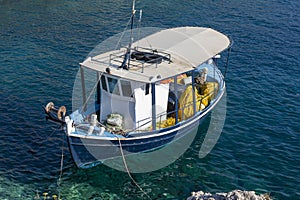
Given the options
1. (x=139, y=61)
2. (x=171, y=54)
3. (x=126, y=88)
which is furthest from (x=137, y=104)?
(x=171, y=54)

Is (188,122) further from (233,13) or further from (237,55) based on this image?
(233,13)

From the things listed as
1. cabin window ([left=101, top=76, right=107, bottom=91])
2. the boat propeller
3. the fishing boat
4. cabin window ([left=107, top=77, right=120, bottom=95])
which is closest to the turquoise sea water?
the fishing boat

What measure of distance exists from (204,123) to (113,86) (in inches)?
390

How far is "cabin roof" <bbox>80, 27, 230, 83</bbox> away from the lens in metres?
28.5

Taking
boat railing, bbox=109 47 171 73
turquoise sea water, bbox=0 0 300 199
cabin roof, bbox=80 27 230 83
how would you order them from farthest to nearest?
boat railing, bbox=109 47 171 73, turquoise sea water, bbox=0 0 300 199, cabin roof, bbox=80 27 230 83

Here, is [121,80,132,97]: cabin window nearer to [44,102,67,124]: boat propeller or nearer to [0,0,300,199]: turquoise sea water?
[44,102,67,124]: boat propeller

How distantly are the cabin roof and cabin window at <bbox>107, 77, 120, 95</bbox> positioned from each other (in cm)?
75

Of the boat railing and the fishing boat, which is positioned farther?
the boat railing

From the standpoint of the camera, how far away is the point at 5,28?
177 feet

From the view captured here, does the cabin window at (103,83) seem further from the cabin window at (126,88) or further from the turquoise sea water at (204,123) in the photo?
the turquoise sea water at (204,123)

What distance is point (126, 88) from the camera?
95.0 feet

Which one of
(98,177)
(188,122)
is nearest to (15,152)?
(98,177)

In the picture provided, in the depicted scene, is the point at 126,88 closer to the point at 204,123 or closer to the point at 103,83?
the point at 103,83

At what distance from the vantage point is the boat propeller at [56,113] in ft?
92.0
